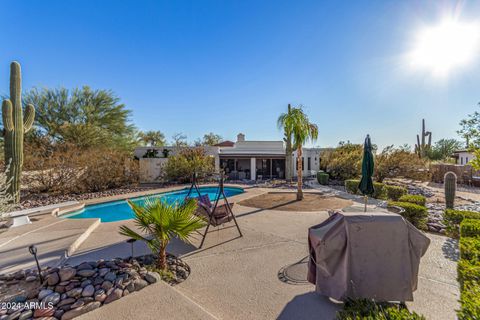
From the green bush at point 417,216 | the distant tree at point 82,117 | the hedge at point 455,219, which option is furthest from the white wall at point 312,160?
the distant tree at point 82,117

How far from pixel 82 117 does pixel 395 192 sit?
86.6ft

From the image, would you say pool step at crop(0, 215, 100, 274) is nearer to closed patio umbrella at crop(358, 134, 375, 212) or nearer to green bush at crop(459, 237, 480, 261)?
green bush at crop(459, 237, 480, 261)

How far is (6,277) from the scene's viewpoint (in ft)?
12.4

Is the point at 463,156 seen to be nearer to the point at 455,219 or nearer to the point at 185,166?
the point at 455,219

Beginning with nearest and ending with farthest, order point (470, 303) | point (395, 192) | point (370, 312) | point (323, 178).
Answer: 1. point (470, 303)
2. point (370, 312)
3. point (395, 192)
4. point (323, 178)

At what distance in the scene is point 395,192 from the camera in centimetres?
1088

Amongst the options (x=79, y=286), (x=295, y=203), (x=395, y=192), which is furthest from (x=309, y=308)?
(x=395, y=192)

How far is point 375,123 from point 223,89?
1354cm

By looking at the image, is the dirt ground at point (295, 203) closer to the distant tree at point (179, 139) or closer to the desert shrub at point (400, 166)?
the desert shrub at point (400, 166)

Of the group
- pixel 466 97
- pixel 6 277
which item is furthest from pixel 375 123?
pixel 6 277

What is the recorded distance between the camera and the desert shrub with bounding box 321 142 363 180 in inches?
679

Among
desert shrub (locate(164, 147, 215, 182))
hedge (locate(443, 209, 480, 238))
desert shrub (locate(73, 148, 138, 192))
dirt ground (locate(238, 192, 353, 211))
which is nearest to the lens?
hedge (locate(443, 209, 480, 238))

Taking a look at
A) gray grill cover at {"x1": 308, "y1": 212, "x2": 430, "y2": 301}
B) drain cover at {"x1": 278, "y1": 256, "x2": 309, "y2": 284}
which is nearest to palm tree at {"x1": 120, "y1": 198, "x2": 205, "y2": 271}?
drain cover at {"x1": 278, "y1": 256, "x2": 309, "y2": 284}

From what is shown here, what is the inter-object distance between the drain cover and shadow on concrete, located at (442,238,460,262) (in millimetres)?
3276
